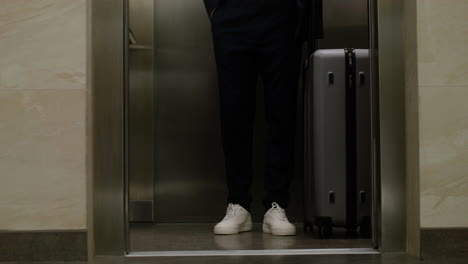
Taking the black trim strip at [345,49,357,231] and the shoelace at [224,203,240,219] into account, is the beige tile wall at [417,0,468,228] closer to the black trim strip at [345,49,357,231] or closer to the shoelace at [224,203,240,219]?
the black trim strip at [345,49,357,231]

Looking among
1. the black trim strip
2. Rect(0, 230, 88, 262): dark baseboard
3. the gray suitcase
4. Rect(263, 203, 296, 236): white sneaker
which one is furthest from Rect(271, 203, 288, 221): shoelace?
Rect(0, 230, 88, 262): dark baseboard

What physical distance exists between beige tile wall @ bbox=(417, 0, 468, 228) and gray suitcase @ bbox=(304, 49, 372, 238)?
0.67 metres

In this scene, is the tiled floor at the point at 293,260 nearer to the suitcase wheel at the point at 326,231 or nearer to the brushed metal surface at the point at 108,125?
the brushed metal surface at the point at 108,125

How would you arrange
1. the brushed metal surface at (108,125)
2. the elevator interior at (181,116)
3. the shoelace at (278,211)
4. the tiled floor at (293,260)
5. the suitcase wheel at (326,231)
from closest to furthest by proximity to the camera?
the tiled floor at (293,260)
the brushed metal surface at (108,125)
the suitcase wheel at (326,231)
the shoelace at (278,211)
the elevator interior at (181,116)

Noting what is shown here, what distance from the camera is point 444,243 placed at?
6.28ft

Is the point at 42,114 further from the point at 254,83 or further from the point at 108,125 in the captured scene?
the point at 254,83

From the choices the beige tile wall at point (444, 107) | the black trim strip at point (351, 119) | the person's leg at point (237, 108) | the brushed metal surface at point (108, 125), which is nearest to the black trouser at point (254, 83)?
the person's leg at point (237, 108)

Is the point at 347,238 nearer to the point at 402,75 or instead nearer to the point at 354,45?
the point at 402,75

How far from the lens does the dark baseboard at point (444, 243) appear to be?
6.27 feet

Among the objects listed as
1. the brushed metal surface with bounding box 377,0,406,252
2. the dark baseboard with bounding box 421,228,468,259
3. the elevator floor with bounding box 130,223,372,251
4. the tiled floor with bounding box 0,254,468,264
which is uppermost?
the brushed metal surface with bounding box 377,0,406,252

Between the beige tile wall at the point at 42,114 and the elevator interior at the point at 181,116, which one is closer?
the beige tile wall at the point at 42,114

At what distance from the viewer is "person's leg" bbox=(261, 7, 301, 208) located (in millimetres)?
2705

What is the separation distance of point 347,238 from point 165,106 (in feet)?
3.88

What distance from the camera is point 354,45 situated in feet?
10.7
